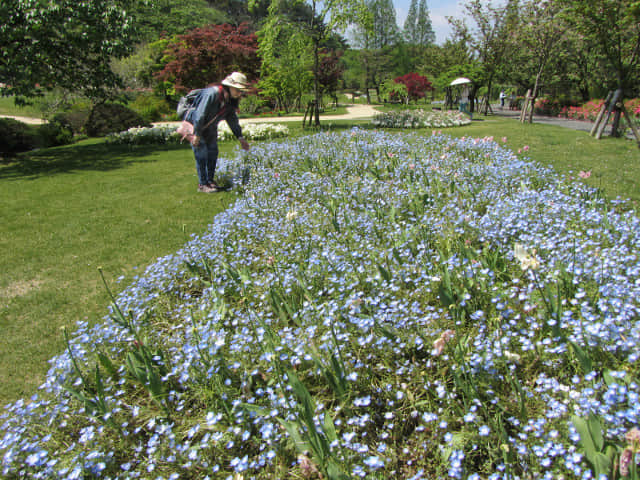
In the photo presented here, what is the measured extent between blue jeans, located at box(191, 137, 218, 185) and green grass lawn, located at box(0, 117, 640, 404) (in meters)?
0.42

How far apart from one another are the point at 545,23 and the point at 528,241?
1866cm

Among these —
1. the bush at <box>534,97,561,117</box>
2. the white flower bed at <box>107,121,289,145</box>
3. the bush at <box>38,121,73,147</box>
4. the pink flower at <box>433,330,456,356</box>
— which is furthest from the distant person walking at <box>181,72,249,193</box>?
the bush at <box>534,97,561,117</box>

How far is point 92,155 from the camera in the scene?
1291 centimetres

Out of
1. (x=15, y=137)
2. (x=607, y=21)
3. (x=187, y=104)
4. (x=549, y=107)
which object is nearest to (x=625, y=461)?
(x=187, y=104)

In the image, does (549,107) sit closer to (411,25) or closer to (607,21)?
(607,21)

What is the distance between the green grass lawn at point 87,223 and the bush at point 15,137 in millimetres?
2772

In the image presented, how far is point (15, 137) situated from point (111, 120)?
15.9ft

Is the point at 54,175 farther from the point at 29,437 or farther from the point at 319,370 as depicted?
the point at 319,370

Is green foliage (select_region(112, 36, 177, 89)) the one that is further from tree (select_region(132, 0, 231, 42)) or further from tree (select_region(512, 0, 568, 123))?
→ tree (select_region(512, 0, 568, 123))

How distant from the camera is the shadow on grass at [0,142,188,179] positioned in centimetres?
1062

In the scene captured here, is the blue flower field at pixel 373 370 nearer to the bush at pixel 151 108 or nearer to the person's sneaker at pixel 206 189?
the person's sneaker at pixel 206 189

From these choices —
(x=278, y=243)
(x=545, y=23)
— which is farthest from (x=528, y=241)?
(x=545, y=23)

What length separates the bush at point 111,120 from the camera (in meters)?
18.2

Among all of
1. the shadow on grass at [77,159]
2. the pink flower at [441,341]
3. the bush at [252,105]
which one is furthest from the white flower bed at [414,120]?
the bush at [252,105]
